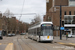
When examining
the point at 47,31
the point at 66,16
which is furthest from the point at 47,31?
the point at 66,16

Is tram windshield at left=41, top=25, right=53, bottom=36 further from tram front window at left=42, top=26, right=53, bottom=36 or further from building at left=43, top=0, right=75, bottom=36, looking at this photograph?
building at left=43, top=0, right=75, bottom=36

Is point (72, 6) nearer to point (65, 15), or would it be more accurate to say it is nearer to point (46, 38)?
point (65, 15)

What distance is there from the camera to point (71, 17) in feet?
193

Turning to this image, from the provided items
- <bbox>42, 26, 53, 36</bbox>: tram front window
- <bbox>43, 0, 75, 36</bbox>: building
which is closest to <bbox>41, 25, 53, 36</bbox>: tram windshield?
<bbox>42, 26, 53, 36</bbox>: tram front window

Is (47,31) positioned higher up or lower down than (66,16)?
lower down

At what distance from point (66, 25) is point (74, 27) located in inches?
132

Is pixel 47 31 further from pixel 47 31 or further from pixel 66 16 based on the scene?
pixel 66 16

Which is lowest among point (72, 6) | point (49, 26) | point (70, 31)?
point (70, 31)

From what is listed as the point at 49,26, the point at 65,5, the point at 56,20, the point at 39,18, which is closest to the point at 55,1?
the point at 65,5

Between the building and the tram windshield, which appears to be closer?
the tram windshield

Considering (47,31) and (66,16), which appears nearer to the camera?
(47,31)

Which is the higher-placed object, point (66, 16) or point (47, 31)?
point (66, 16)

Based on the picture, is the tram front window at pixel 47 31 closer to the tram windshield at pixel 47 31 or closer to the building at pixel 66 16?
the tram windshield at pixel 47 31

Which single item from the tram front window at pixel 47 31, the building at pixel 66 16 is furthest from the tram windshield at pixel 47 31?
the building at pixel 66 16
